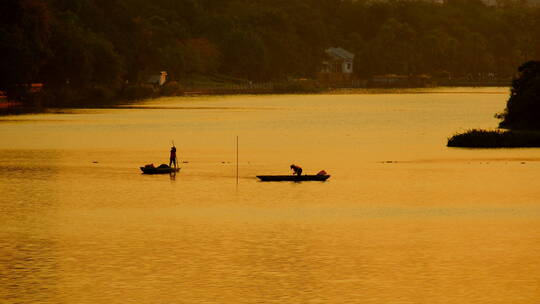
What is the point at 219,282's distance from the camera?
1363 inches

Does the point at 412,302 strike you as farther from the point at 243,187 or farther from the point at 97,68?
the point at 97,68

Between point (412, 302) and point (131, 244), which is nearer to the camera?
point (412, 302)

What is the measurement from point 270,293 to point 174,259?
21.5ft

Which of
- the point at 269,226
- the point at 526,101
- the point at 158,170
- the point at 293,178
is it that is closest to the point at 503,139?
the point at 526,101

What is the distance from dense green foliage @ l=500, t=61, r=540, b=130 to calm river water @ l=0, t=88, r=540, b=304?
853 centimetres

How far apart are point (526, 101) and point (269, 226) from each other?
181ft

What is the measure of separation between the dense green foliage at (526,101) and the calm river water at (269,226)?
853 cm

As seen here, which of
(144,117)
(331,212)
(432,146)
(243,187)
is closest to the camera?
(331,212)

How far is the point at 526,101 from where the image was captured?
9675 centimetres

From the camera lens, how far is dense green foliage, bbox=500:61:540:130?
95.7 m

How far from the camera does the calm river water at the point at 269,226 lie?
34.0 m

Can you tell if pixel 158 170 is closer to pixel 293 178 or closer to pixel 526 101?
pixel 293 178

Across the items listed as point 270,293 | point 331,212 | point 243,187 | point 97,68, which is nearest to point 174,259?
point 270,293

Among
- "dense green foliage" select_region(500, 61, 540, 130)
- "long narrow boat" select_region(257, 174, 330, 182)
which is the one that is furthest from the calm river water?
"dense green foliage" select_region(500, 61, 540, 130)
